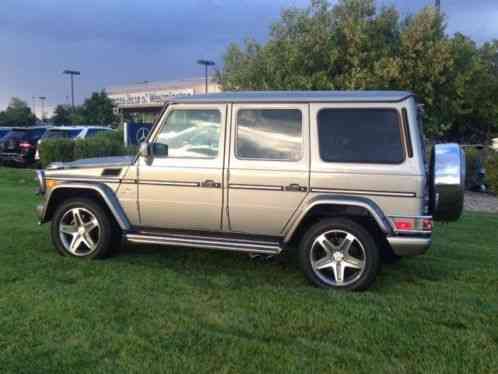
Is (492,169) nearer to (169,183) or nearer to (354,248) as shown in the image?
(354,248)

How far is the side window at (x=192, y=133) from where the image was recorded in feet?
17.5

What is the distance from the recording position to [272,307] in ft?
14.6

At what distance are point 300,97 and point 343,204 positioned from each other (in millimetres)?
1160

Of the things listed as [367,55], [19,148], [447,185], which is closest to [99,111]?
[19,148]

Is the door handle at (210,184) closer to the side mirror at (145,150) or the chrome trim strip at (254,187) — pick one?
the chrome trim strip at (254,187)

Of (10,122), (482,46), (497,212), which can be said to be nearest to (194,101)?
(497,212)

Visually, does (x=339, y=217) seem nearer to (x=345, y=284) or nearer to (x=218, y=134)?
(x=345, y=284)

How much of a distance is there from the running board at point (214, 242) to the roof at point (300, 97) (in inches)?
56.8

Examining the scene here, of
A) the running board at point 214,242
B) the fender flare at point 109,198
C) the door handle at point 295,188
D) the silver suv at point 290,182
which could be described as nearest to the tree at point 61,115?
the fender flare at point 109,198

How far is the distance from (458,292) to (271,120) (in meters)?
2.51

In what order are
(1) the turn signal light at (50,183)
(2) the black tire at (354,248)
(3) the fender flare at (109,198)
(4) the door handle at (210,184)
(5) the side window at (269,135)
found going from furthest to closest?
1. (1) the turn signal light at (50,183)
2. (3) the fender flare at (109,198)
3. (4) the door handle at (210,184)
4. (5) the side window at (269,135)
5. (2) the black tire at (354,248)

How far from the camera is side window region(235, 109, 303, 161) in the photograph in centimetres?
510

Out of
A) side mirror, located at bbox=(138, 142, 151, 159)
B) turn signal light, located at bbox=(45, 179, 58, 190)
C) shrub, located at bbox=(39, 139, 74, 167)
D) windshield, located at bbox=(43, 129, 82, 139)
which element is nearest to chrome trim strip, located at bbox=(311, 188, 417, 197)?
side mirror, located at bbox=(138, 142, 151, 159)

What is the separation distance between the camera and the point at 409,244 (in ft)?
15.6
